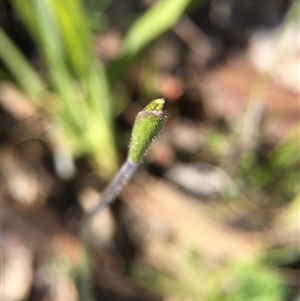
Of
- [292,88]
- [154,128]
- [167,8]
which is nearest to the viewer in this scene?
[154,128]

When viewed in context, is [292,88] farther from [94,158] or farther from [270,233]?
[94,158]

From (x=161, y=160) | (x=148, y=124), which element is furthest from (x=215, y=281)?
(x=148, y=124)

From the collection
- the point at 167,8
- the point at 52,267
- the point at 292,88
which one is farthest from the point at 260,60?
the point at 52,267

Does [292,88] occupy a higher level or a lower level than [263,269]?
higher

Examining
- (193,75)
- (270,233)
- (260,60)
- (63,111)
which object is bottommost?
(63,111)

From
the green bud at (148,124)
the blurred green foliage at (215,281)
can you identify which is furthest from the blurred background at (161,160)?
the green bud at (148,124)

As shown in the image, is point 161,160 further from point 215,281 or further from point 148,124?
point 148,124
